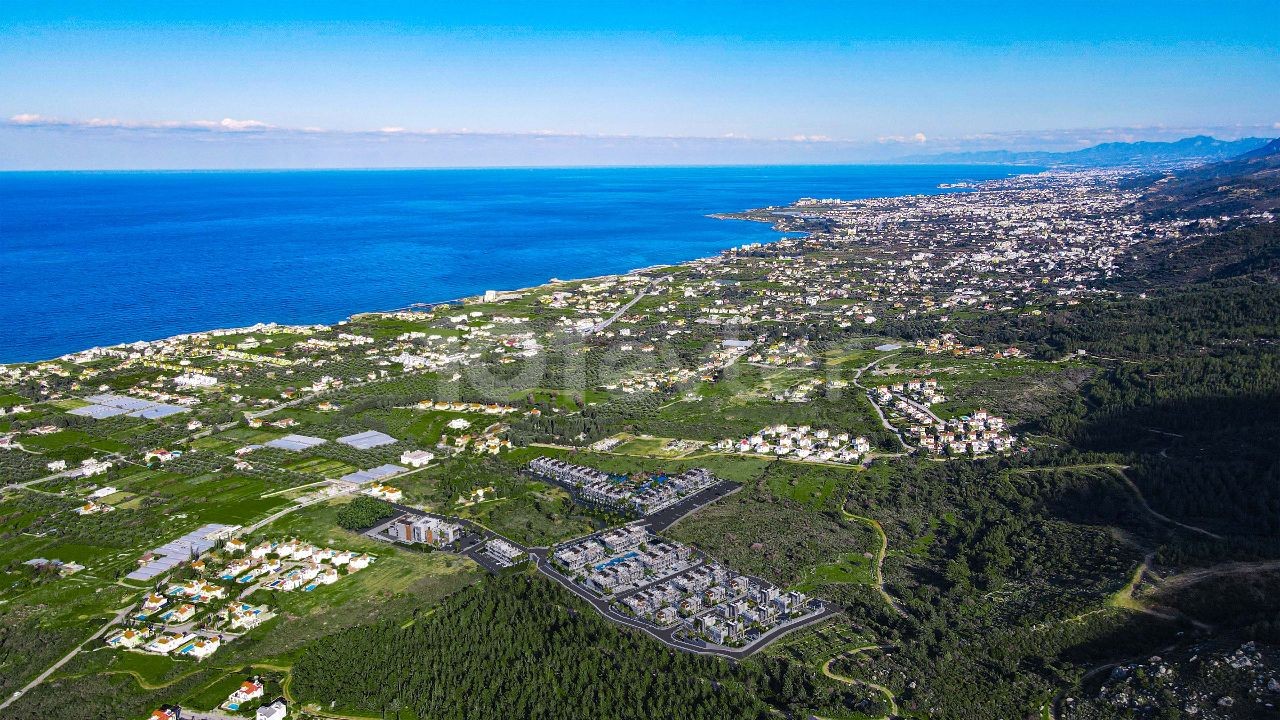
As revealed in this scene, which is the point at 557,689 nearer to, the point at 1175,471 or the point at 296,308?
the point at 1175,471

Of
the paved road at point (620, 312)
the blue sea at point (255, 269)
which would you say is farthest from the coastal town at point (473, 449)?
the blue sea at point (255, 269)

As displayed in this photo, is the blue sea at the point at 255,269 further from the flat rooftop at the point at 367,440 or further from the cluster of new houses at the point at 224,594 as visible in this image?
the cluster of new houses at the point at 224,594

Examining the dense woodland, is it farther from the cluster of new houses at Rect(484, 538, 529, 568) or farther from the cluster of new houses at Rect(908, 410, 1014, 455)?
the cluster of new houses at Rect(908, 410, 1014, 455)

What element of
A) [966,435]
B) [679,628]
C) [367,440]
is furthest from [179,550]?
[966,435]

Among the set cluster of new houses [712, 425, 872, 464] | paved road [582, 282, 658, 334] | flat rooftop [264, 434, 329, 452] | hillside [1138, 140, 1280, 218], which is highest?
hillside [1138, 140, 1280, 218]

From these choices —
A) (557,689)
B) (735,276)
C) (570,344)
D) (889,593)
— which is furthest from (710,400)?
(735,276)

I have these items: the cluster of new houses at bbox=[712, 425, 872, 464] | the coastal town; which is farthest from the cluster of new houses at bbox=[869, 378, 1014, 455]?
the cluster of new houses at bbox=[712, 425, 872, 464]
